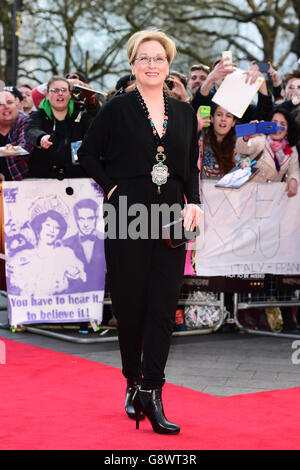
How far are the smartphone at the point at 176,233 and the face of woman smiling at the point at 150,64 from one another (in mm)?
727

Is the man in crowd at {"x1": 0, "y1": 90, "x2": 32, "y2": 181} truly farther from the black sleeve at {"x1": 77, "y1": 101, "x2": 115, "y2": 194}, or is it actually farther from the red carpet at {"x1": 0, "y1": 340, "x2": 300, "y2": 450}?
the black sleeve at {"x1": 77, "y1": 101, "x2": 115, "y2": 194}

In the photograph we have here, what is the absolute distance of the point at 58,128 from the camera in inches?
290

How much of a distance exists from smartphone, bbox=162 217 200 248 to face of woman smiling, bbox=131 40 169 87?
2.38 ft

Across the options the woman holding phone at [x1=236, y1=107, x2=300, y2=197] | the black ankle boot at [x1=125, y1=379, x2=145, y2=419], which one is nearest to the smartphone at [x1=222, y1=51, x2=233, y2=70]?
the woman holding phone at [x1=236, y1=107, x2=300, y2=197]

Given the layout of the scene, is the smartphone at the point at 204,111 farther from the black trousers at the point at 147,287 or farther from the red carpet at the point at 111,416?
the black trousers at the point at 147,287

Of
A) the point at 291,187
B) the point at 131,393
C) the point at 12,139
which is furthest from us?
the point at 12,139

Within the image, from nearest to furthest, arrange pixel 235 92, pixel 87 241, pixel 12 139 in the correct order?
pixel 235 92 < pixel 87 241 < pixel 12 139

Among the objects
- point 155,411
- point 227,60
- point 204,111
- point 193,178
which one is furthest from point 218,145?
point 155,411

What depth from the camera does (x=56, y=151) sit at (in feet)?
23.9

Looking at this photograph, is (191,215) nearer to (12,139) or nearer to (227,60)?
(227,60)

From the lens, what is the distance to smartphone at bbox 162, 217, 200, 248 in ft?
12.5

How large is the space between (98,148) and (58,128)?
3.42 m

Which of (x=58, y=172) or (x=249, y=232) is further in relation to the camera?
(x=249, y=232)

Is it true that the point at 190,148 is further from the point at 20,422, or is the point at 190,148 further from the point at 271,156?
the point at 271,156
